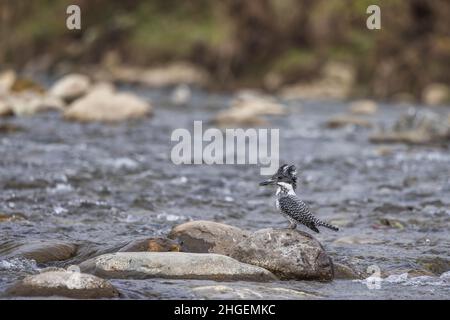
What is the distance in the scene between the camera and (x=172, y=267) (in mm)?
8578

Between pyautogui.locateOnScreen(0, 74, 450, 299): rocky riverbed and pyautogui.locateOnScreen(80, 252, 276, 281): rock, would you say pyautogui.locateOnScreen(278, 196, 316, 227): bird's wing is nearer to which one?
pyautogui.locateOnScreen(0, 74, 450, 299): rocky riverbed

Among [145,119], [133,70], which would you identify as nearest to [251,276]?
[145,119]

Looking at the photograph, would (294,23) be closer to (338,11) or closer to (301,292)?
(338,11)

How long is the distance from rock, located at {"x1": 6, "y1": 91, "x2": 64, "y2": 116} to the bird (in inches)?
717

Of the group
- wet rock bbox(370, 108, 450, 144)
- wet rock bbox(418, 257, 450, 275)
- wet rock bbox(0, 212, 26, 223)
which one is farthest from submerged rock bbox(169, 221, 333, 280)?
wet rock bbox(370, 108, 450, 144)

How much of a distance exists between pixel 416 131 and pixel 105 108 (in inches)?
391

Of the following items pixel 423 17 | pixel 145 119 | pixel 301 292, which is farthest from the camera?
pixel 423 17

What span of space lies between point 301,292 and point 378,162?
11567 mm

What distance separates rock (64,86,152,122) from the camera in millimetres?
Answer: 25438

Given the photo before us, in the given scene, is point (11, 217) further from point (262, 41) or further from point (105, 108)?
point (262, 41)

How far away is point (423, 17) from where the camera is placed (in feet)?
145

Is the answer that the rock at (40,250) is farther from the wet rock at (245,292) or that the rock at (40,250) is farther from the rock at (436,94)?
the rock at (436,94)
